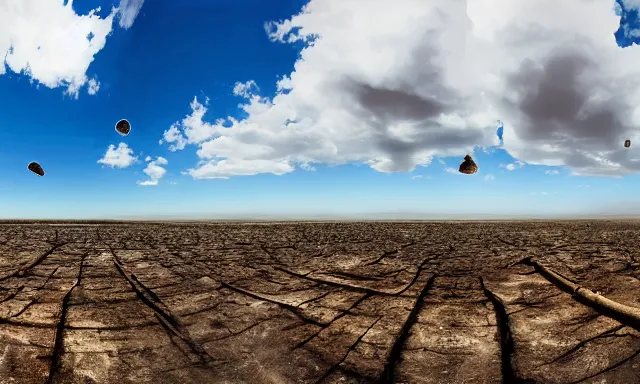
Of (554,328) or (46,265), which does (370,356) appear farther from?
(46,265)

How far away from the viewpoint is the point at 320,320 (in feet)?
8.95

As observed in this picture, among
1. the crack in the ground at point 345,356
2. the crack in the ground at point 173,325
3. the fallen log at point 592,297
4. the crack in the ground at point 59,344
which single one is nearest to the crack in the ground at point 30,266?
the crack in the ground at point 59,344

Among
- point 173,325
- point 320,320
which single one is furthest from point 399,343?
point 173,325

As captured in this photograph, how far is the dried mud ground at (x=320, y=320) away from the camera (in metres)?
2.10

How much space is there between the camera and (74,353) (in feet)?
7.52

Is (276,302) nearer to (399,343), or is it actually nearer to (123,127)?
(399,343)

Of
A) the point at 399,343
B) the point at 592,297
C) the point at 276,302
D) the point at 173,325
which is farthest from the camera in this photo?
the point at 276,302

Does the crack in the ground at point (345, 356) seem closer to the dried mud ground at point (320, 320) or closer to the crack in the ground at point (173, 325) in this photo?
the dried mud ground at point (320, 320)

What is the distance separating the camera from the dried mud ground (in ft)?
6.88

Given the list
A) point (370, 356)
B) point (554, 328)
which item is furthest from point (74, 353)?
point (554, 328)

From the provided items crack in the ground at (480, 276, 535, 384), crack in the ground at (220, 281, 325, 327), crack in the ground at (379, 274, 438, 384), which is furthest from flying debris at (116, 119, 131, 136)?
crack in the ground at (480, 276, 535, 384)

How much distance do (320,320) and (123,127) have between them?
23.5ft

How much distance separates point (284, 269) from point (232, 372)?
2.03m

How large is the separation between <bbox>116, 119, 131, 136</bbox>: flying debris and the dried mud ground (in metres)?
3.98
